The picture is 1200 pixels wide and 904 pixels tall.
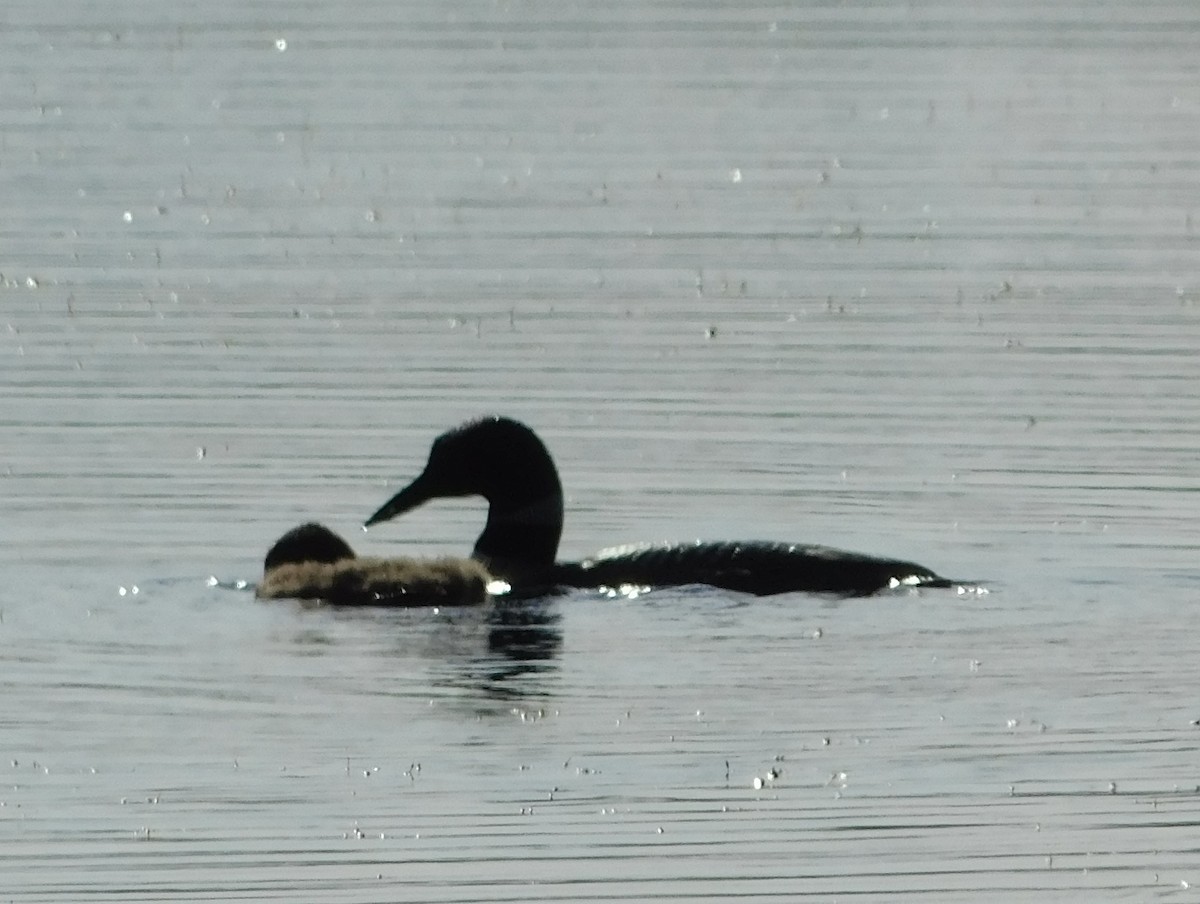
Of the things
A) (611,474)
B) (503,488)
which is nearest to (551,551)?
(503,488)

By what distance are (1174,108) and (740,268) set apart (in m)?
9.89

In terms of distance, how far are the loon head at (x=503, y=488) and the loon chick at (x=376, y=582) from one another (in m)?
0.50

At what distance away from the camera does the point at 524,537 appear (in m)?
12.1

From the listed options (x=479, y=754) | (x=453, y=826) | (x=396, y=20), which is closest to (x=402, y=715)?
(x=479, y=754)

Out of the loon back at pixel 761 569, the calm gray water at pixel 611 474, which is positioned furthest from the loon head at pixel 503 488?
the calm gray water at pixel 611 474

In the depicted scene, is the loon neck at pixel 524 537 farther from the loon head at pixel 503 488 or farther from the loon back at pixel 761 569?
the loon back at pixel 761 569

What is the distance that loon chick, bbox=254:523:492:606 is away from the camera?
37.6 feet

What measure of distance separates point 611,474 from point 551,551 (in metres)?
1.77

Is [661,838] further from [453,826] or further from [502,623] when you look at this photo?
[502,623]

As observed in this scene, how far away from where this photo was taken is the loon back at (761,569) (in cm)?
1153

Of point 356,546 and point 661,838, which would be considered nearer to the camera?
point 661,838

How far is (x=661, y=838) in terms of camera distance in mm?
8609

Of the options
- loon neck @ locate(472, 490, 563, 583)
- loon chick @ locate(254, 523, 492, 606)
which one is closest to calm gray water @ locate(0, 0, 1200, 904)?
loon chick @ locate(254, 523, 492, 606)

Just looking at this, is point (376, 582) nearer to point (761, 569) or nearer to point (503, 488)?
point (503, 488)
